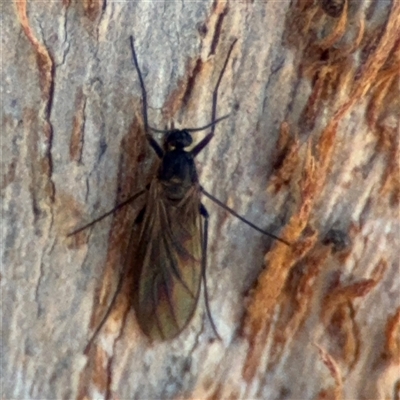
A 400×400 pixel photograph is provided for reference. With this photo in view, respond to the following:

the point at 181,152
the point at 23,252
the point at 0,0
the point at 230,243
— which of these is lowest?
the point at 23,252

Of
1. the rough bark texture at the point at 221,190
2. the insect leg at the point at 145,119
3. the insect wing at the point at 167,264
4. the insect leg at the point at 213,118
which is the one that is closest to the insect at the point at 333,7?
the rough bark texture at the point at 221,190

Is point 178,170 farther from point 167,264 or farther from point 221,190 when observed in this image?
point 167,264

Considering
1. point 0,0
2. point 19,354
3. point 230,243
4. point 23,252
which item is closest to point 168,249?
point 230,243

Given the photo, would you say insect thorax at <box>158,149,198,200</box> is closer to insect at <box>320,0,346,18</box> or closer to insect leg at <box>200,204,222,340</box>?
insect leg at <box>200,204,222,340</box>

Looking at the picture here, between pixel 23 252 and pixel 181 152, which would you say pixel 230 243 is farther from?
pixel 23 252

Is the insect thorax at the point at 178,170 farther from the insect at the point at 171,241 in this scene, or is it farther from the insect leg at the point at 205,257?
the insect leg at the point at 205,257

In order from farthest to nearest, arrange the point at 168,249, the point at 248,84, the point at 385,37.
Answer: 1. the point at 168,249
2. the point at 248,84
3. the point at 385,37
